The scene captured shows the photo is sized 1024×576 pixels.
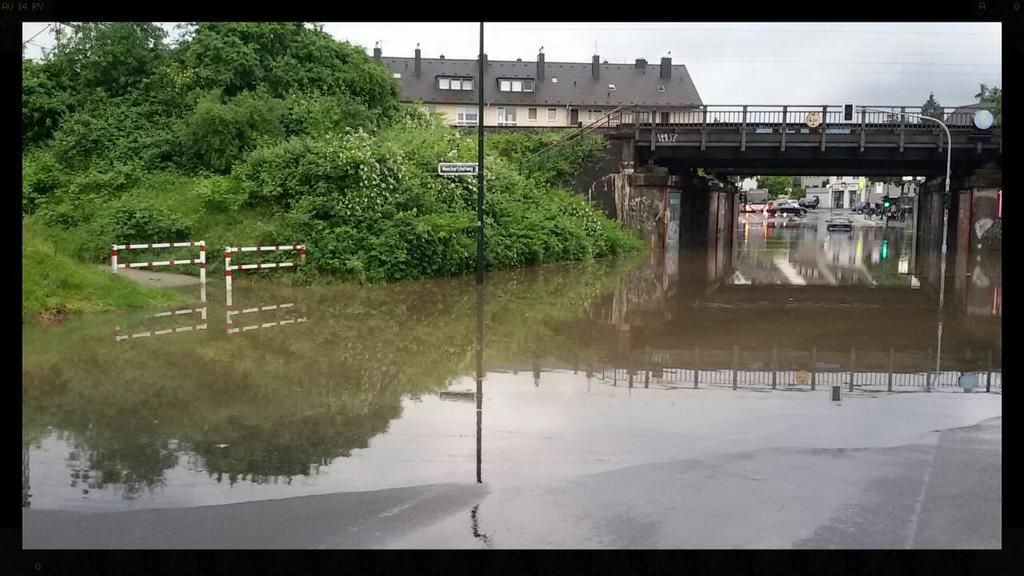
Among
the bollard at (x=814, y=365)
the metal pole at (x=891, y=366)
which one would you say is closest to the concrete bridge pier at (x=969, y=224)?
the metal pole at (x=891, y=366)

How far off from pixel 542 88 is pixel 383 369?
8005cm

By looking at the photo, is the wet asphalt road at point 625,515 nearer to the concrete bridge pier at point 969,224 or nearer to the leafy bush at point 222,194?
the leafy bush at point 222,194

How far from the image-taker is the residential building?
89062mm

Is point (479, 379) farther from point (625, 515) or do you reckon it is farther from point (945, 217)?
point (945, 217)

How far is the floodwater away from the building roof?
69.4m

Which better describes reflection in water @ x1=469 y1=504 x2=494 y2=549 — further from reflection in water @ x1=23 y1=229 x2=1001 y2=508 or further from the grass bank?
the grass bank

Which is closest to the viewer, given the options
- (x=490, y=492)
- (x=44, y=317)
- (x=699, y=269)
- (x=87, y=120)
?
(x=490, y=492)

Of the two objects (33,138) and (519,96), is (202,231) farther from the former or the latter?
(519,96)

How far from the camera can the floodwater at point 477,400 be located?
728 cm

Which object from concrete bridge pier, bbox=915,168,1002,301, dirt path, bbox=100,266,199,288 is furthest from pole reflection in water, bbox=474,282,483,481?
concrete bridge pier, bbox=915,168,1002,301
